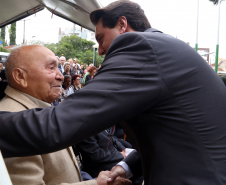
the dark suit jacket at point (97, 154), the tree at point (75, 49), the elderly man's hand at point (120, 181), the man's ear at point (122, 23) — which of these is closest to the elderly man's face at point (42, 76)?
the man's ear at point (122, 23)

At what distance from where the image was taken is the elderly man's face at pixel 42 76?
6.19 feet

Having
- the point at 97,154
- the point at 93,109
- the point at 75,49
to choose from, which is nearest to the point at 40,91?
the point at 93,109

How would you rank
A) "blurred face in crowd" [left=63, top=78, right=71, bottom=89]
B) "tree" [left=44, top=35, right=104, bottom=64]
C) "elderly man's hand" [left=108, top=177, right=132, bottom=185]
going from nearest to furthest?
"elderly man's hand" [left=108, top=177, right=132, bottom=185] → "blurred face in crowd" [left=63, top=78, right=71, bottom=89] → "tree" [left=44, top=35, right=104, bottom=64]

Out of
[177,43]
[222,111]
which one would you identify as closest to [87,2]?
[177,43]

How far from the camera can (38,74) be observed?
1.90 meters

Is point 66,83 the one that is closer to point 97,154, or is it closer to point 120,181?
point 97,154

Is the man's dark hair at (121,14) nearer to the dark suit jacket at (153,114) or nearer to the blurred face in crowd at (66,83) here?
the dark suit jacket at (153,114)

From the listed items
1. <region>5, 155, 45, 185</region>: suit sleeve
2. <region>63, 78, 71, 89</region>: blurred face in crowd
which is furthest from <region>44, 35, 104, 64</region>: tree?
<region>5, 155, 45, 185</region>: suit sleeve

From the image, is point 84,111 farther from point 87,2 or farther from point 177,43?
point 87,2

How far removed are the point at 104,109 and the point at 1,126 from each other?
0.40m

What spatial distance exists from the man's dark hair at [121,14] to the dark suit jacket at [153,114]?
1.57ft

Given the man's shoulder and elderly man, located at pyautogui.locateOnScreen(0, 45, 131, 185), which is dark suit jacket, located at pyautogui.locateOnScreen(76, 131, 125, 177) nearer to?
elderly man, located at pyautogui.locateOnScreen(0, 45, 131, 185)

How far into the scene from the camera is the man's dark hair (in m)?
1.66

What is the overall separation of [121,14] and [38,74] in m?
0.70
